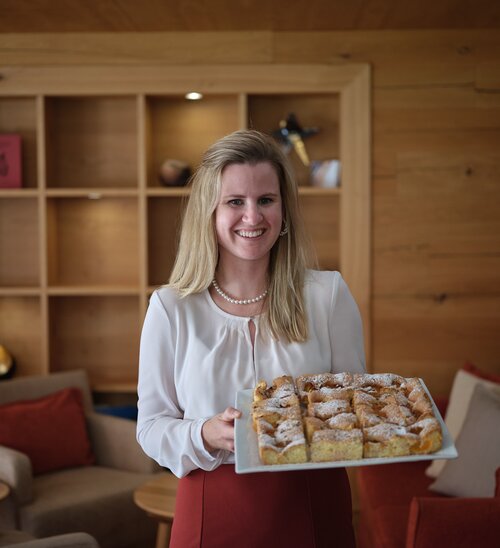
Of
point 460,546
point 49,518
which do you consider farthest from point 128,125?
point 460,546

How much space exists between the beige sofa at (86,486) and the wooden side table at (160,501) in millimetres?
183

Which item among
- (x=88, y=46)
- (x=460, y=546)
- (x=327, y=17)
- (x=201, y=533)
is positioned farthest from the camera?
(x=88, y=46)

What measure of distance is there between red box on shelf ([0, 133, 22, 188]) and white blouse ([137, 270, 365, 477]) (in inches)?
99.3

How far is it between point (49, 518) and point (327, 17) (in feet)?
8.01

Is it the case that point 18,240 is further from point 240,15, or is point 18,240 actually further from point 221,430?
point 221,430

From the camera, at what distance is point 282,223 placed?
1.85 m

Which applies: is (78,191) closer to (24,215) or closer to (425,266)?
(24,215)

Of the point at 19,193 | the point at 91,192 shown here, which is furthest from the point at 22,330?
the point at 91,192

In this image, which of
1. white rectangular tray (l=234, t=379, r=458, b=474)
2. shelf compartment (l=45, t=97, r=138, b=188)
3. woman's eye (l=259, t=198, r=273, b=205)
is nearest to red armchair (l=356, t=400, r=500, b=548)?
white rectangular tray (l=234, t=379, r=458, b=474)

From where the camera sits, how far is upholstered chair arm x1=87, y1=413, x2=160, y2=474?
3.66m

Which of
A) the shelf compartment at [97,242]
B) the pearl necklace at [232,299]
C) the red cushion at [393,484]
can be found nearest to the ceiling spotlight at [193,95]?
the shelf compartment at [97,242]

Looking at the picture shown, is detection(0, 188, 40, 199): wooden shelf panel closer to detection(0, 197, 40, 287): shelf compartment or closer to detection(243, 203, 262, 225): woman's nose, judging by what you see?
detection(0, 197, 40, 287): shelf compartment

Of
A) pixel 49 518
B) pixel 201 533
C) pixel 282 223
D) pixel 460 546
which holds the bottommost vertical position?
pixel 49 518

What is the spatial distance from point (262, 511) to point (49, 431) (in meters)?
2.21
